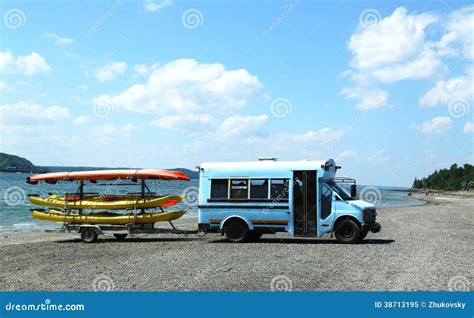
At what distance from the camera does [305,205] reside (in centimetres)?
1777

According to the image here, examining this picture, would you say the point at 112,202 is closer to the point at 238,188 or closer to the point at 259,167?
the point at 238,188

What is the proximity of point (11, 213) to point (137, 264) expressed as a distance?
30406 mm

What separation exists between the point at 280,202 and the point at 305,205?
845 millimetres

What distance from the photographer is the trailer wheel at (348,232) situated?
17.3 meters

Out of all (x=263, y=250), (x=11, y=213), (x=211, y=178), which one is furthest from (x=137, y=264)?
(x=11, y=213)

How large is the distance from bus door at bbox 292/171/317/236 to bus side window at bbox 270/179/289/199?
0.28 metres

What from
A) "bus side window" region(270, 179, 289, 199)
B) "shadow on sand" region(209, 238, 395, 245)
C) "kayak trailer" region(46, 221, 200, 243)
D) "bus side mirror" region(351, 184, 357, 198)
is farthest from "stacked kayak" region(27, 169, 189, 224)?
"bus side mirror" region(351, 184, 357, 198)

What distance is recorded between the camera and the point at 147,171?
62.4 ft

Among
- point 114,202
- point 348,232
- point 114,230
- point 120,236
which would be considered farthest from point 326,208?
point 120,236

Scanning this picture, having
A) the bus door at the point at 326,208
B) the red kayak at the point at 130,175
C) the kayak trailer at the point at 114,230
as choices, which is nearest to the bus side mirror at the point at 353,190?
the bus door at the point at 326,208

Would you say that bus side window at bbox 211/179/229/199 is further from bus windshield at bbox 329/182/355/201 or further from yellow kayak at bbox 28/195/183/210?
bus windshield at bbox 329/182/355/201

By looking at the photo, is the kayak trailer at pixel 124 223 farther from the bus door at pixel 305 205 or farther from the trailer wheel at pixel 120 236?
the bus door at pixel 305 205
